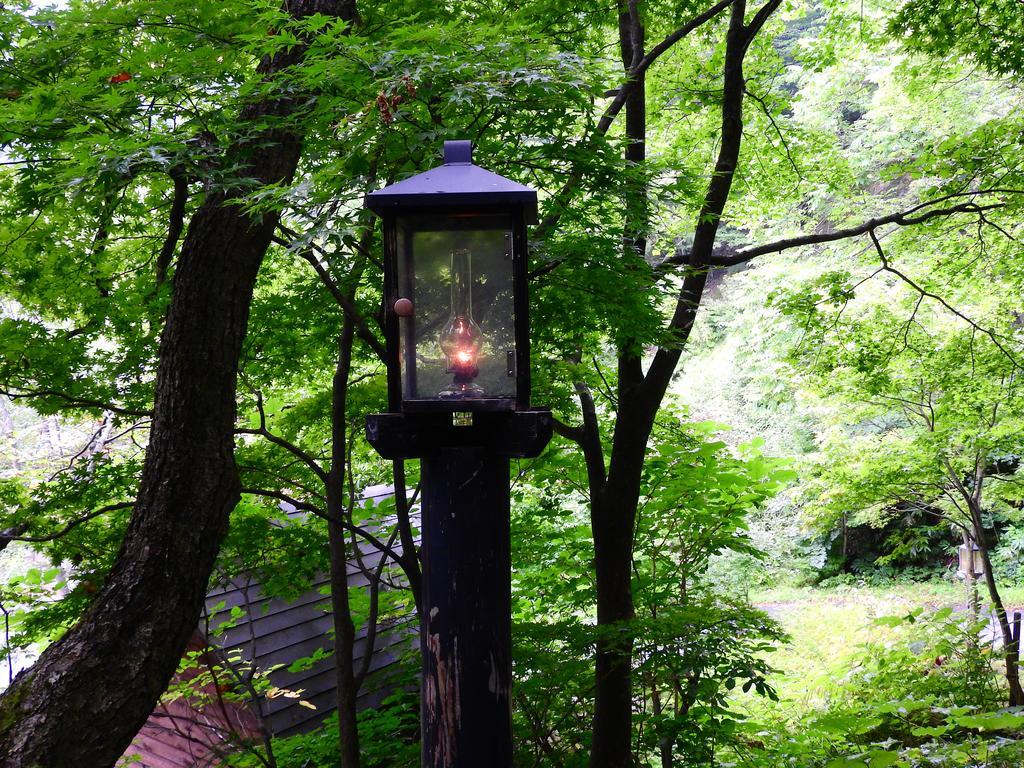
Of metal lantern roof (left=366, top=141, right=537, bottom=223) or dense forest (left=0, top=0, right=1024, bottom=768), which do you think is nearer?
metal lantern roof (left=366, top=141, right=537, bottom=223)

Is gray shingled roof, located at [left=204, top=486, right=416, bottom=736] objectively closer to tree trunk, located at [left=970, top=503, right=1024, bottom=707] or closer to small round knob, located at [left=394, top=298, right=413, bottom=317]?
tree trunk, located at [left=970, top=503, right=1024, bottom=707]

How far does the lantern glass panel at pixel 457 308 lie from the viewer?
1748mm

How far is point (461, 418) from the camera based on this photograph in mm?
1780

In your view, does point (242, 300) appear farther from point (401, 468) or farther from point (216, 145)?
point (401, 468)

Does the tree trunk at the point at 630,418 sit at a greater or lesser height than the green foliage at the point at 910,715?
greater

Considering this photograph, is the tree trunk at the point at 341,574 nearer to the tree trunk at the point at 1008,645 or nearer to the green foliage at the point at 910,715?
the green foliage at the point at 910,715

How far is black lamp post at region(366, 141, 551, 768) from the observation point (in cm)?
170

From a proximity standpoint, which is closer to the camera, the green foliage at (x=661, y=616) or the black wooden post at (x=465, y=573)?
the black wooden post at (x=465, y=573)

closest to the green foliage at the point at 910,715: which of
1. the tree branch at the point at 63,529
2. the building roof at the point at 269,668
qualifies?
the building roof at the point at 269,668

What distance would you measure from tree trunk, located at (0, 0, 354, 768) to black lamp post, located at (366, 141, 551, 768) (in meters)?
1.27

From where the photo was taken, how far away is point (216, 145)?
9.75 ft

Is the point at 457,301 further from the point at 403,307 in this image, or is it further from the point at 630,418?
the point at 630,418

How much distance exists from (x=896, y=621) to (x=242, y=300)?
3293mm

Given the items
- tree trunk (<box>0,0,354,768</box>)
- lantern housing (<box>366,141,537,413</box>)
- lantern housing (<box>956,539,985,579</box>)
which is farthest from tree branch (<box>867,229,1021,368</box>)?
lantern housing (<box>956,539,985,579</box>)
